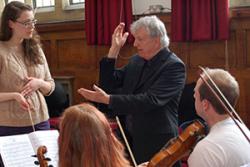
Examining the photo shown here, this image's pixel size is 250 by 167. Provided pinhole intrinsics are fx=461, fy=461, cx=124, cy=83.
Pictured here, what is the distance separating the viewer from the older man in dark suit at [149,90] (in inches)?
101

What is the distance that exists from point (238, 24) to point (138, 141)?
7.09 feet

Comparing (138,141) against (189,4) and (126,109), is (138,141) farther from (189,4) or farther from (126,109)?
(189,4)

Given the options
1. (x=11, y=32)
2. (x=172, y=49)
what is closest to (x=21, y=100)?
(x=11, y=32)

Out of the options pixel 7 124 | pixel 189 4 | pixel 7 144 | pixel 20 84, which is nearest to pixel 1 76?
pixel 20 84

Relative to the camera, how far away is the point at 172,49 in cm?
486

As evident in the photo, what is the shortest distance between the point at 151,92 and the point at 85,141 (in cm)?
120

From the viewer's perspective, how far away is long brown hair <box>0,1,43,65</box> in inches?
108

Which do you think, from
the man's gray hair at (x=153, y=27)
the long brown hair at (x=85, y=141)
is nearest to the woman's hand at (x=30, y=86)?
the man's gray hair at (x=153, y=27)

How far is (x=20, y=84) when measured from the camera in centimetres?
275

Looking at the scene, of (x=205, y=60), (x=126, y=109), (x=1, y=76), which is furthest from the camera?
(x=205, y=60)

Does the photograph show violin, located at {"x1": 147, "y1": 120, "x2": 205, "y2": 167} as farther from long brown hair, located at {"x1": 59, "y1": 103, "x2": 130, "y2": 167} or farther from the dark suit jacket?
the dark suit jacket

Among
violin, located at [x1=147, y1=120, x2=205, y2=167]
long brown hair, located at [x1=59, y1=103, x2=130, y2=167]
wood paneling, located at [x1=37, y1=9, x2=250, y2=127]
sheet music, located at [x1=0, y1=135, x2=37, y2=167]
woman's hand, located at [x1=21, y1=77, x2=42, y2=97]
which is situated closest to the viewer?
long brown hair, located at [x1=59, y1=103, x2=130, y2=167]

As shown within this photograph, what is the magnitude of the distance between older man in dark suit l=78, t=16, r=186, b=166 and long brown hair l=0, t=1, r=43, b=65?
439mm

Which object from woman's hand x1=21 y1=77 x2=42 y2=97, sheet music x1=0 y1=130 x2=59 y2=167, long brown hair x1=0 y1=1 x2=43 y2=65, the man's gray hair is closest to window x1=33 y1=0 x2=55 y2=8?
long brown hair x1=0 y1=1 x2=43 y2=65
